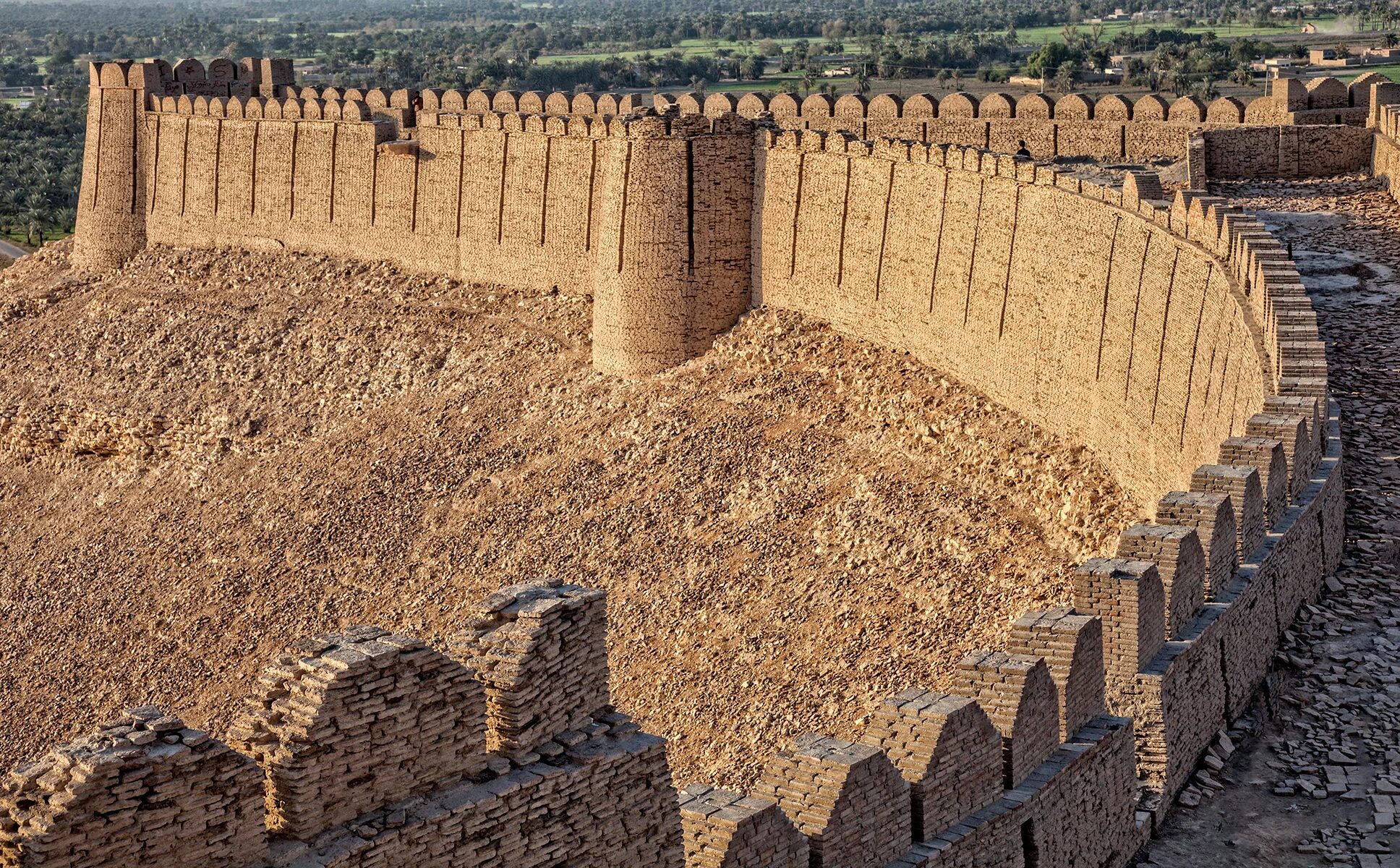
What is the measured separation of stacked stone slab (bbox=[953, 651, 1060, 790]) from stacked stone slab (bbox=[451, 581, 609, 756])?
8.40 ft

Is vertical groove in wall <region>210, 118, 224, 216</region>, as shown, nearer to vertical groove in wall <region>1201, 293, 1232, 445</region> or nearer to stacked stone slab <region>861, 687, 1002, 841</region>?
vertical groove in wall <region>1201, 293, 1232, 445</region>

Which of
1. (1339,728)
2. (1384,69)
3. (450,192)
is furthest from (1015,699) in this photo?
(1384,69)

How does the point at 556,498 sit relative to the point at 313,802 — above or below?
below

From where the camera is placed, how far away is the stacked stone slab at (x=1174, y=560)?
509 inches

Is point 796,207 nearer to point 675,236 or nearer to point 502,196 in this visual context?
point 675,236

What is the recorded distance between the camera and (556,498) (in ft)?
84.9

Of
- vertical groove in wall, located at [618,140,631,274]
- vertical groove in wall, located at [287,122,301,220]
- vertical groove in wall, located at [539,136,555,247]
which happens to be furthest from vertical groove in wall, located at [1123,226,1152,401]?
vertical groove in wall, located at [287,122,301,220]

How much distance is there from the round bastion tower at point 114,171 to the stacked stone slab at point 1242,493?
1023 inches

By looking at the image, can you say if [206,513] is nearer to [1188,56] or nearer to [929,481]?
[929,481]

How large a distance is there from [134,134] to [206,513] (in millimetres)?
10703

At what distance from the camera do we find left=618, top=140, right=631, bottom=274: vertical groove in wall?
1086 inches

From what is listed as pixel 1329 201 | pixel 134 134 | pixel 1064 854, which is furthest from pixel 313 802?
pixel 134 134

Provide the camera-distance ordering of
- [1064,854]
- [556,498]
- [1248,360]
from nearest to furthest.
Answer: [1064,854] → [1248,360] → [556,498]

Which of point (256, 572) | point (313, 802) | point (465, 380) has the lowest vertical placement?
point (256, 572)
